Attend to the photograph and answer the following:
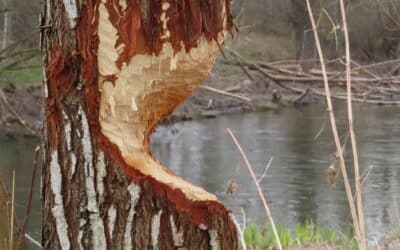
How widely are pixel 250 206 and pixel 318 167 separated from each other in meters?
1.89

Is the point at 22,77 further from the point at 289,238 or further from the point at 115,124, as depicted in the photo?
the point at 115,124

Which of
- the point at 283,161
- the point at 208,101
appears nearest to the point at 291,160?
the point at 283,161

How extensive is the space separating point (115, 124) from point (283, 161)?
8.66 metres

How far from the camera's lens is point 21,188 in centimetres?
871

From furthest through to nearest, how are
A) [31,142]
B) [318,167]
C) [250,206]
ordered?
[31,142] < [318,167] < [250,206]

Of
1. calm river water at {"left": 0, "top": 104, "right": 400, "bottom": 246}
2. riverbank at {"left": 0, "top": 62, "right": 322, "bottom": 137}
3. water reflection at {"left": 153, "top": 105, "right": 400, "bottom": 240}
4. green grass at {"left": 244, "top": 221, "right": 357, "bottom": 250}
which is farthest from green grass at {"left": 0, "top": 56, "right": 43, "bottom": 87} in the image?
green grass at {"left": 244, "top": 221, "right": 357, "bottom": 250}

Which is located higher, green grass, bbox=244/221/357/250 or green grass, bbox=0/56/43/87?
green grass, bbox=0/56/43/87

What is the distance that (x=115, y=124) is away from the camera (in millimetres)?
1561

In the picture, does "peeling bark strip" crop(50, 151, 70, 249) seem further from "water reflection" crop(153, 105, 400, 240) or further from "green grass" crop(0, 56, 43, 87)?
"green grass" crop(0, 56, 43, 87)

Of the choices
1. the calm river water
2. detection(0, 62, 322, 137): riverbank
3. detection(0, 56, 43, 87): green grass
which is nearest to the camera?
the calm river water

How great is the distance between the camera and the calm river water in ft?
25.0

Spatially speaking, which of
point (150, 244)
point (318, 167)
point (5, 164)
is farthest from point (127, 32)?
point (5, 164)

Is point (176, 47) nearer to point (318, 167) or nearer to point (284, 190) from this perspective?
point (284, 190)

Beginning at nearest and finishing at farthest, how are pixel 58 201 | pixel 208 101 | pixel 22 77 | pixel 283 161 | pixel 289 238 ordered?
pixel 58 201
pixel 289 238
pixel 283 161
pixel 22 77
pixel 208 101
